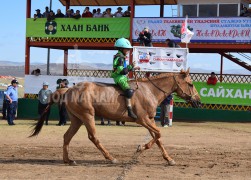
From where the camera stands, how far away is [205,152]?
43.9 feet

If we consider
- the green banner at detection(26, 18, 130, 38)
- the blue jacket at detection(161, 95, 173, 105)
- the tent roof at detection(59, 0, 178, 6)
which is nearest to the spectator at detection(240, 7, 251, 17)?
the green banner at detection(26, 18, 130, 38)

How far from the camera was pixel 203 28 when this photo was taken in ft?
80.4

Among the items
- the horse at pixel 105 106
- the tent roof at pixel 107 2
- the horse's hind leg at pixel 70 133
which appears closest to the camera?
the horse at pixel 105 106

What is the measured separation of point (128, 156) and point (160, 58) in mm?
10643

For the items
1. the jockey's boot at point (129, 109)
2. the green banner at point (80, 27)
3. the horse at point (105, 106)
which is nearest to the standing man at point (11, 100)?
the green banner at point (80, 27)

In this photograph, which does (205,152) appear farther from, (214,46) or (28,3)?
(28,3)

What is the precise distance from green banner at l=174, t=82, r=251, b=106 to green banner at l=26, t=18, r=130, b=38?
465 cm

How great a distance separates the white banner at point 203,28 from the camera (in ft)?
78.3

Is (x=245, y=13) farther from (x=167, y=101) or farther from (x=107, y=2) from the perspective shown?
(x=107, y=2)

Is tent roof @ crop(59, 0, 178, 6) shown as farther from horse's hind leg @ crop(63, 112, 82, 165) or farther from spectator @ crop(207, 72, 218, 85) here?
horse's hind leg @ crop(63, 112, 82, 165)

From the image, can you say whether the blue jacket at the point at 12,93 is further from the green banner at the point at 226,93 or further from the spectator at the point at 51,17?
the green banner at the point at 226,93

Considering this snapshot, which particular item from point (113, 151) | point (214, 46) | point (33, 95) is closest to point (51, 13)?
point (33, 95)

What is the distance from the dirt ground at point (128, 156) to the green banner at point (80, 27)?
7848mm

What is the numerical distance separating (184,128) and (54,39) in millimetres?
9444
